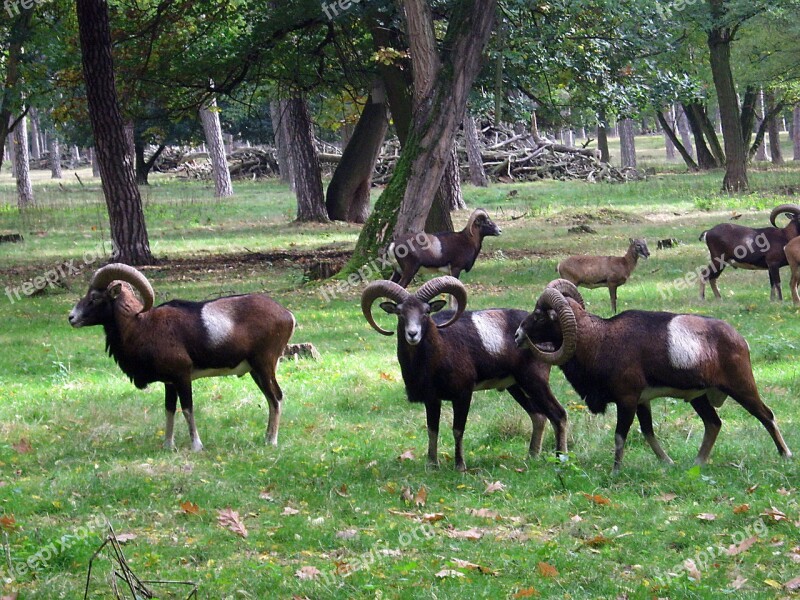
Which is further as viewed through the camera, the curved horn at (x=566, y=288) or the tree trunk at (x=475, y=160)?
the tree trunk at (x=475, y=160)

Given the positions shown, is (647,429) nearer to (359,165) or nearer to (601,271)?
(601,271)

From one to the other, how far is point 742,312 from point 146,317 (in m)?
9.95

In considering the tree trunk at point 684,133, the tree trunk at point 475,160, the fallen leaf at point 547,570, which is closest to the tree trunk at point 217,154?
the tree trunk at point 475,160

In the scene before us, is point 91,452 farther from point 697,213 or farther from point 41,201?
point 41,201

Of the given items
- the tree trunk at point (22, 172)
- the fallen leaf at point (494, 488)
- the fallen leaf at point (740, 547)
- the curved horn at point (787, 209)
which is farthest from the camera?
the tree trunk at point (22, 172)

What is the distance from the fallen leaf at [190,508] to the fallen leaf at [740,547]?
411 cm

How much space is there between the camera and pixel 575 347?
9484mm

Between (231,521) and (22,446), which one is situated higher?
(22,446)

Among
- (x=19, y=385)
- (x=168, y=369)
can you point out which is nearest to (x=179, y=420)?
(x=168, y=369)

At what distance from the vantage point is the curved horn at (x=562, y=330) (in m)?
9.39

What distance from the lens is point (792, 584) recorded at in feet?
22.4

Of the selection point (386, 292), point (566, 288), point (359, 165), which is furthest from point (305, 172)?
point (566, 288)

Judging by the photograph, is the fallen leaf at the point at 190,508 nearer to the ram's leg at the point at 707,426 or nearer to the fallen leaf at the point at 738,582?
the fallen leaf at the point at 738,582

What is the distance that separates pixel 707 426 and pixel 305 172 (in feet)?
78.1
